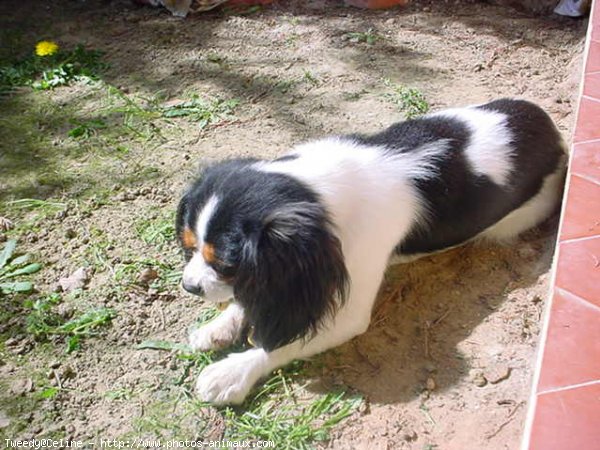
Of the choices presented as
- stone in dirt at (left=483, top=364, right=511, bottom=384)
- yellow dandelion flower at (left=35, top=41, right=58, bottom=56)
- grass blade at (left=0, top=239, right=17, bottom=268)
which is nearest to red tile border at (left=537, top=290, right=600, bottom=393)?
stone in dirt at (left=483, top=364, right=511, bottom=384)

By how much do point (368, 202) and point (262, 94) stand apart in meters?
2.05

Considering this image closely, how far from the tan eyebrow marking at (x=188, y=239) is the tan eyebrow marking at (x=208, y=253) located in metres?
0.07

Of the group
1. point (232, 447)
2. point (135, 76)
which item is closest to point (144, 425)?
point (232, 447)

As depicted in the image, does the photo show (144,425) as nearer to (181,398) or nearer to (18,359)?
(181,398)

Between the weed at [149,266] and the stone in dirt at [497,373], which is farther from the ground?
the stone in dirt at [497,373]

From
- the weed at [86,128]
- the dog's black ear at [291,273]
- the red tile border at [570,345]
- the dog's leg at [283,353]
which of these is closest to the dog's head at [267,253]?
the dog's black ear at [291,273]

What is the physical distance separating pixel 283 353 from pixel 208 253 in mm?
524

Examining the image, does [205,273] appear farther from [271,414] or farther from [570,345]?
[570,345]

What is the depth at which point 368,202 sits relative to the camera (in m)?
2.66

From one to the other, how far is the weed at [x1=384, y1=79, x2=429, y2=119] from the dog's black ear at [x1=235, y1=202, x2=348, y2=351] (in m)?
1.94

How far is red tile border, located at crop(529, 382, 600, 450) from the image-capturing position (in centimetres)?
173

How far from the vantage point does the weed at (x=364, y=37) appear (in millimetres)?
5012

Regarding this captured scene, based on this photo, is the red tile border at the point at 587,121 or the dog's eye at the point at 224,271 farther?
the red tile border at the point at 587,121

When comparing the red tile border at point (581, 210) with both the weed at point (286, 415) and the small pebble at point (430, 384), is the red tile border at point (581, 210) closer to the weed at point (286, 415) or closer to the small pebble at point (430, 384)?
the small pebble at point (430, 384)
